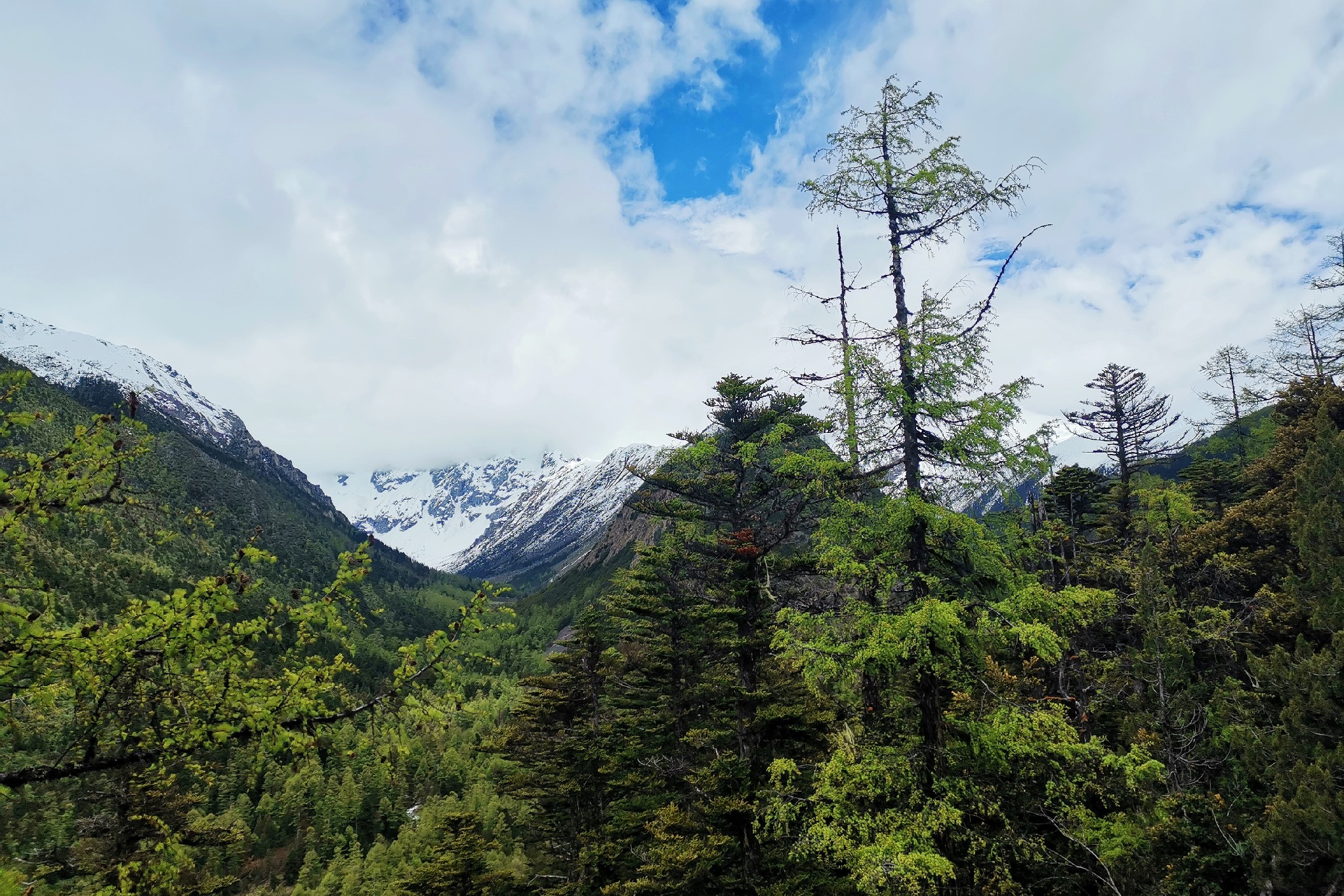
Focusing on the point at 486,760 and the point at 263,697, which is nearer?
the point at 263,697

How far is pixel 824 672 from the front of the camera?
390 inches

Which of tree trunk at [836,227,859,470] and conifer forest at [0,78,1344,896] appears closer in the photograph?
conifer forest at [0,78,1344,896]

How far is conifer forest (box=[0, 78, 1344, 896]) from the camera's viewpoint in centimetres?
498

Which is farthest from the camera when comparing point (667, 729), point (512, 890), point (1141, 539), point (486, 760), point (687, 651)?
point (486, 760)

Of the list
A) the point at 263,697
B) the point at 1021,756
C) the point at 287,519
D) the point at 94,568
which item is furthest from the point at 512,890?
the point at 287,519

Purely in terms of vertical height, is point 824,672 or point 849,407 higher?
point 849,407

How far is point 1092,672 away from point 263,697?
24053 mm

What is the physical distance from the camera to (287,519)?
163125mm

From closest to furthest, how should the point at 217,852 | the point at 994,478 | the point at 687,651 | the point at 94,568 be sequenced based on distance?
the point at 994,478, the point at 687,651, the point at 217,852, the point at 94,568

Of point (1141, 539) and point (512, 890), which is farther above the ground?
point (1141, 539)

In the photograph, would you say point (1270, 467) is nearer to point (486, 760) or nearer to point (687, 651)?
point (687, 651)

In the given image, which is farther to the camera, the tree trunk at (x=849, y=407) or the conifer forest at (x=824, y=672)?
the tree trunk at (x=849, y=407)

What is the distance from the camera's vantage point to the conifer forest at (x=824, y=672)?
498 centimetres

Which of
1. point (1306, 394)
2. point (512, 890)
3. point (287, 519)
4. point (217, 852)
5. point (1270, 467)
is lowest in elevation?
point (217, 852)
